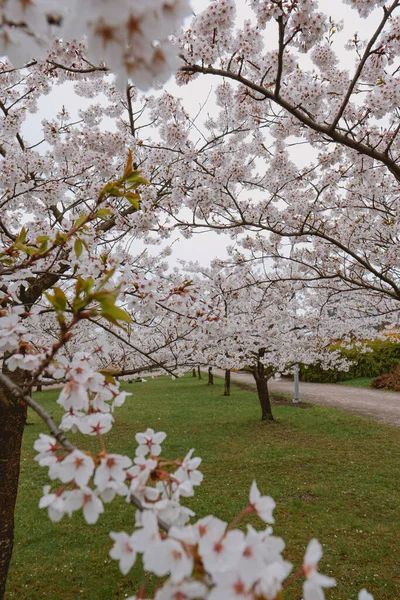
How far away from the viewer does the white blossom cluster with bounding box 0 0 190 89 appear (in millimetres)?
459

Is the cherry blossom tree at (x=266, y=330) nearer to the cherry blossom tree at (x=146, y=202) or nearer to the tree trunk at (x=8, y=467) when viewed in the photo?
the cherry blossom tree at (x=146, y=202)

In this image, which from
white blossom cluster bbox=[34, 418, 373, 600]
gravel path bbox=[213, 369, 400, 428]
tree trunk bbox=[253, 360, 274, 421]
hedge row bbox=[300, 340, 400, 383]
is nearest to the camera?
white blossom cluster bbox=[34, 418, 373, 600]

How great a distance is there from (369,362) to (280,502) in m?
16.6

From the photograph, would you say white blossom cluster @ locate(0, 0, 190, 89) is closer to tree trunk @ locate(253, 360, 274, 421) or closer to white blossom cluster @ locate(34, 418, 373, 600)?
white blossom cluster @ locate(34, 418, 373, 600)

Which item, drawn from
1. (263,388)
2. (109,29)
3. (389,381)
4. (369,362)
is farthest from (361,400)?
(109,29)

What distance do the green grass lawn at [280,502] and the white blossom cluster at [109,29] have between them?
445 centimetres

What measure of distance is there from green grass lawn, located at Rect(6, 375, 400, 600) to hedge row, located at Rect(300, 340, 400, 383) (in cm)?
1024

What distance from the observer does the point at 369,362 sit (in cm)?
2009

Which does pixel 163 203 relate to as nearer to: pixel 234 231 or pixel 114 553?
pixel 234 231

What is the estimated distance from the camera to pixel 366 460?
7258 mm

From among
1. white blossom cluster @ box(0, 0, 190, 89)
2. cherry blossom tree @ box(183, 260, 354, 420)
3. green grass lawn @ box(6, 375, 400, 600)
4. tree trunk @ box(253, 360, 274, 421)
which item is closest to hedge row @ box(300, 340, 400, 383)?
cherry blossom tree @ box(183, 260, 354, 420)

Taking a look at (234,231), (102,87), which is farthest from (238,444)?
(102,87)

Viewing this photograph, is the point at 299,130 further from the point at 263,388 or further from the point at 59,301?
the point at 263,388

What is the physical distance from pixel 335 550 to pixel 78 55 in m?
5.75
